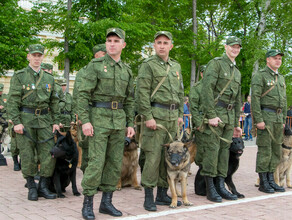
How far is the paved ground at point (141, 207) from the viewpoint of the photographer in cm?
516

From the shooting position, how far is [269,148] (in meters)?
7.05

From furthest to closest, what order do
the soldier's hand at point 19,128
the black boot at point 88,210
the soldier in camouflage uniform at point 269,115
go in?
the soldier in camouflage uniform at point 269,115 → the soldier's hand at point 19,128 → the black boot at point 88,210

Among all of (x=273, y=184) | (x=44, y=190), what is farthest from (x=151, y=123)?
(x=273, y=184)

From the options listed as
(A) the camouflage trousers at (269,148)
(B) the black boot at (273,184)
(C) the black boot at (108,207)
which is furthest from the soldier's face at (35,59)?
(B) the black boot at (273,184)

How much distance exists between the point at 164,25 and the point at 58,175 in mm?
16088

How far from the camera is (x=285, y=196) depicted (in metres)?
6.62

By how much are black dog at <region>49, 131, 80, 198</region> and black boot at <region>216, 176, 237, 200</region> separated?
7.69 ft

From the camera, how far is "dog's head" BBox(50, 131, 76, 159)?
6000mm

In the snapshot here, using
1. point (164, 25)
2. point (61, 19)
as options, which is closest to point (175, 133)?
point (61, 19)

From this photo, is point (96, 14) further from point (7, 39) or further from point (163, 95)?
point (163, 95)

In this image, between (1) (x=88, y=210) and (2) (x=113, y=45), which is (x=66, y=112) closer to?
(2) (x=113, y=45)

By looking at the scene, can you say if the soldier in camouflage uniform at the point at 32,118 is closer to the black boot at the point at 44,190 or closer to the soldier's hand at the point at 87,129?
the black boot at the point at 44,190

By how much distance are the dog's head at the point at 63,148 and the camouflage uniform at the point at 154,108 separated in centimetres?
131

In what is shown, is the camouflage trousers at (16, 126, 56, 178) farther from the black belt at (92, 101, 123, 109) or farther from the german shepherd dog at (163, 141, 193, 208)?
the german shepherd dog at (163, 141, 193, 208)
